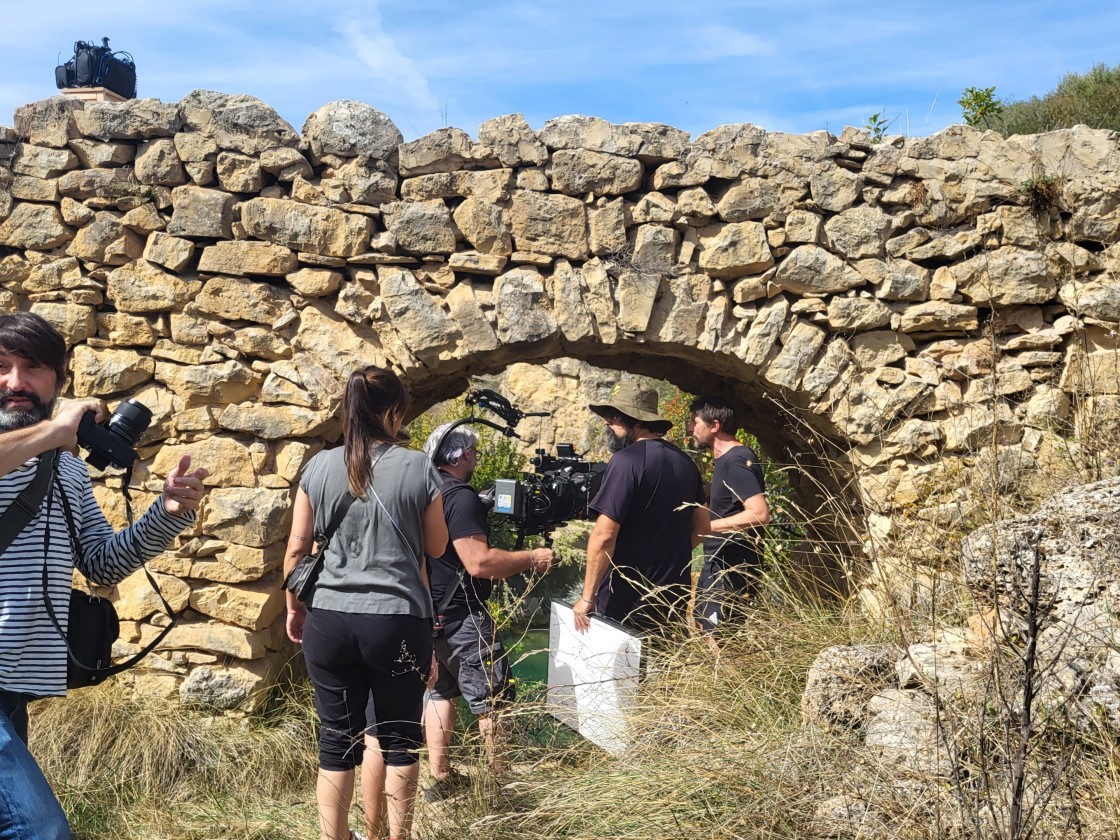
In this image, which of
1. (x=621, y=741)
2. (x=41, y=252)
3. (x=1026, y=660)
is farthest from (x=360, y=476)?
(x=41, y=252)

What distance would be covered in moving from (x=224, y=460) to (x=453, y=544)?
1.49 meters

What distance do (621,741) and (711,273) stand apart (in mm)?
2366

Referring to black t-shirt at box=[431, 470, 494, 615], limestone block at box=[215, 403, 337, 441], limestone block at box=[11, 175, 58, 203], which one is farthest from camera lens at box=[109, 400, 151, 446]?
limestone block at box=[11, 175, 58, 203]

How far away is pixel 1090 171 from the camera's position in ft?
14.7

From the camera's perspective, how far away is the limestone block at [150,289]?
459 centimetres

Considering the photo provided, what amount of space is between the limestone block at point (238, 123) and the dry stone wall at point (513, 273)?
0.01 m

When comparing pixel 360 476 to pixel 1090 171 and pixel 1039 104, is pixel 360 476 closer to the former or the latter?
pixel 1090 171

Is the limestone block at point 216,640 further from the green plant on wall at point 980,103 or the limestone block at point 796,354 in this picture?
the green plant on wall at point 980,103

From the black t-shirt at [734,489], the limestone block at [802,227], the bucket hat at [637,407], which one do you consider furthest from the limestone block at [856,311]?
the bucket hat at [637,407]

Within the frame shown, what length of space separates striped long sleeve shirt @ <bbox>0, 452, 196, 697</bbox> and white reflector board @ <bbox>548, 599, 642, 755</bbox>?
4.29 feet

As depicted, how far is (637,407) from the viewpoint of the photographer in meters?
4.20

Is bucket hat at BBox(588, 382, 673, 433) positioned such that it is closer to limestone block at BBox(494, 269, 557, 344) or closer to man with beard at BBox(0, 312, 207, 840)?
limestone block at BBox(494, 269, 557, 344)

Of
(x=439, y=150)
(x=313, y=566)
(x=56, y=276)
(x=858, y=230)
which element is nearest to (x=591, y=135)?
(x=439, y=150)

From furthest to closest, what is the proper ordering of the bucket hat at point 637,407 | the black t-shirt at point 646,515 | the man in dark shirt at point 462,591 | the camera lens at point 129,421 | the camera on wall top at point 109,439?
1. the bucket hat at point 637,407
2. the black t-shirt at point 646,515
3. the man in dark shirt at point 462,591
4. the camera lens at point 129,421
5. the camera on wall top at point 109,439
